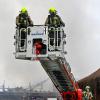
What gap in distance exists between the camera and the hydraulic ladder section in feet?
73.4

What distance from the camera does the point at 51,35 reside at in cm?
2122

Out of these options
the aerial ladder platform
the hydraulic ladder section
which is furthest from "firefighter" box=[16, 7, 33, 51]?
the hydraulic ladder section

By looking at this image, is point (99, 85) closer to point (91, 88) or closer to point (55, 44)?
point (91, 88)

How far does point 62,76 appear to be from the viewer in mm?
24406

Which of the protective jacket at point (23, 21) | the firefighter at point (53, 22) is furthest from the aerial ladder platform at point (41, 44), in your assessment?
the protective jacket at point (23, 21)

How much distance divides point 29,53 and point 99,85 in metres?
10.3

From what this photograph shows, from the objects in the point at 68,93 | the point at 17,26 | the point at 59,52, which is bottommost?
the point at 68,93

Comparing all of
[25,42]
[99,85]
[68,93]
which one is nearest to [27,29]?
[25,42]

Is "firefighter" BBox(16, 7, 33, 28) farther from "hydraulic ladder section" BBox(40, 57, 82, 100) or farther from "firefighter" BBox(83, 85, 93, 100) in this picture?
"firefighter" BBox(83, 85, 93, 100)

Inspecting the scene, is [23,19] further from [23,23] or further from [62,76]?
[62,76]

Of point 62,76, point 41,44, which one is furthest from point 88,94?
point 41,44

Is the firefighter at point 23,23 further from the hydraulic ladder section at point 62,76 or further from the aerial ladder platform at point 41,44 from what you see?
the hydraulic ladder section at point 62,76

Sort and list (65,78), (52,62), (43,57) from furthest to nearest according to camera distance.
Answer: (65,78) → (52,62) → (43,57)

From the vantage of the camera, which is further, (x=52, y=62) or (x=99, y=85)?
(x=99, y=85)
